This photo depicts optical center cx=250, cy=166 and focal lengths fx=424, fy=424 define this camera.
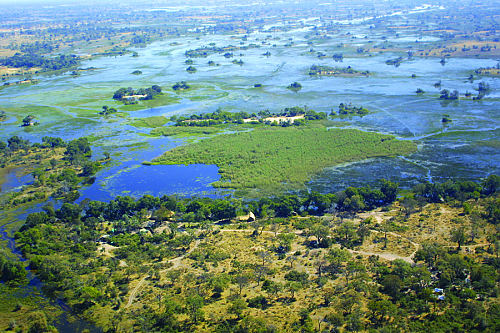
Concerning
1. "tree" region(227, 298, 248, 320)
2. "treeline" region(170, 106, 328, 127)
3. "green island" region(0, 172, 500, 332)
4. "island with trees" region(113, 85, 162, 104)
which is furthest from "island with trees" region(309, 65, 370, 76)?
"tree" region(227, 298, 248, 320)

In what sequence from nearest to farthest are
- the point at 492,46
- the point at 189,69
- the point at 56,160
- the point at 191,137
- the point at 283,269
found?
the point at 283,269 < the point at 56,160 < the point at 191,137 < the point at 189,69 < the point at 492,46

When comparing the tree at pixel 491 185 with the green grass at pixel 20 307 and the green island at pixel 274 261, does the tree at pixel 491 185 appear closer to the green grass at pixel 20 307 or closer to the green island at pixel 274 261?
the green island at pixel 274 261

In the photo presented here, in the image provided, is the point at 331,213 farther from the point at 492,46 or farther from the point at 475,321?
the point at 492,46

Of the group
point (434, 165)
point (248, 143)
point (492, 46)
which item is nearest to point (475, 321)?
point (434, 165)

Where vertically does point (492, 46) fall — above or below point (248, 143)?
above

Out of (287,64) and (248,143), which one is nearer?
(248,143)

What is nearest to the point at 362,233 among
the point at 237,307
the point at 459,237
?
the point at 459,237
